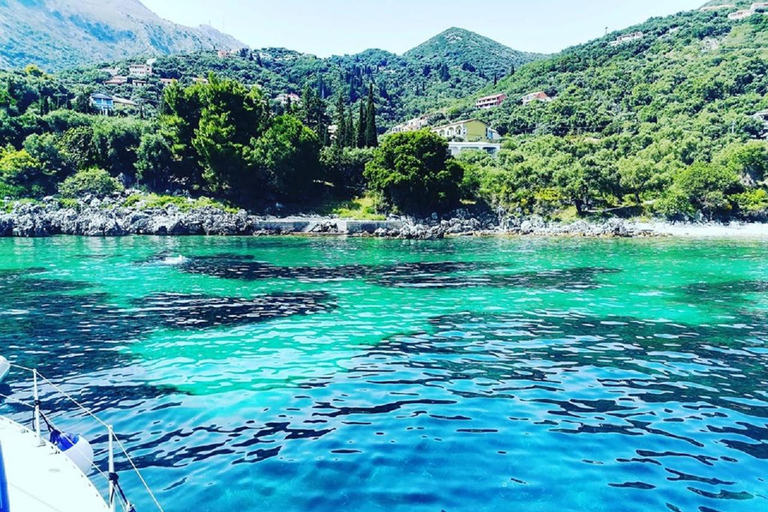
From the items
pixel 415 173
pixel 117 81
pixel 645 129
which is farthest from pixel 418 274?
pixel 117 81

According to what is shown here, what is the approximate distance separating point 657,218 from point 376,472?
73.3 metres

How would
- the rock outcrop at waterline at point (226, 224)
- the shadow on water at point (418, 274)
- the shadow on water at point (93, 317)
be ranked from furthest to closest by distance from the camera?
the rock outcrop at waterline at point (226, 224) < the shadow on water at point (418, 274) < the shadow on water at point (93, 317)

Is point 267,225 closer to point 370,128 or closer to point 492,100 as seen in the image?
point 370,128

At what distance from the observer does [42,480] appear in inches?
263

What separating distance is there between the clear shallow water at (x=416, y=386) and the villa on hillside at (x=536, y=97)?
137974 mm

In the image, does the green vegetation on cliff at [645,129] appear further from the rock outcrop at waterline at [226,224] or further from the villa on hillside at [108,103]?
the villa on hillside at [108,103]

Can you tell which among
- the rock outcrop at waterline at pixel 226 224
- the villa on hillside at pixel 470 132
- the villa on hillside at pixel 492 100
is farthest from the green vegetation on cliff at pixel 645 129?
the rock outcrop at waterline at pixel 226 224

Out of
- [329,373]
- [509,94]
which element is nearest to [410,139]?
[329,373]

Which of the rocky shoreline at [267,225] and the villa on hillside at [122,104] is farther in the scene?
the villa on hillside at [122,104]

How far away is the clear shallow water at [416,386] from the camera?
9.38 metres

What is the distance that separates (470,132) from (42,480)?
418ft

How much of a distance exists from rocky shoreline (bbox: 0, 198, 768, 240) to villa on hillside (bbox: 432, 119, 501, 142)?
56.3 meters

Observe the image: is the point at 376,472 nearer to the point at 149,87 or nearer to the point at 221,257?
the point at 221,257

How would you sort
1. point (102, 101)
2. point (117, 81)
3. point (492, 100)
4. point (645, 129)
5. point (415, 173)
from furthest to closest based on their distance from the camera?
point (492, 100)
point (117, 81)
point (102, 101)
point (645, 129)
point (415, 173)
